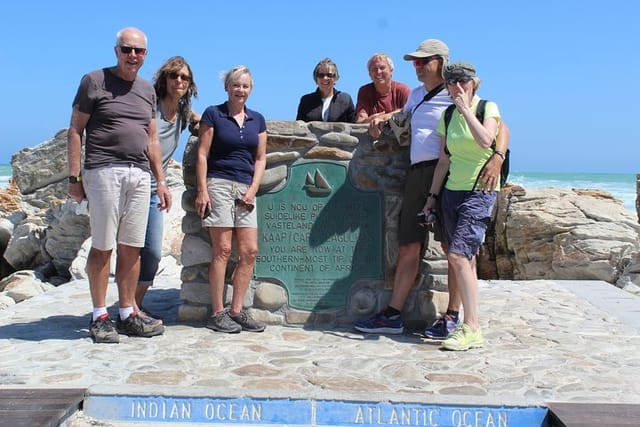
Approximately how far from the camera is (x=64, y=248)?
11.6 m

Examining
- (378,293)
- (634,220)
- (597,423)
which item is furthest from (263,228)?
(634,220)

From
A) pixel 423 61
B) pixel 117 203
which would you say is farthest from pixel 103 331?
pixel 423 61

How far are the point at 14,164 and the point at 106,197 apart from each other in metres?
11.4

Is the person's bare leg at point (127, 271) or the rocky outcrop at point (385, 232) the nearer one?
the person's bare leg at point (127, 271)

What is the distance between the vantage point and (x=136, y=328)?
5316 mm

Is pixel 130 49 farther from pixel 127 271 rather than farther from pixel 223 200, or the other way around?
pixel 127 271

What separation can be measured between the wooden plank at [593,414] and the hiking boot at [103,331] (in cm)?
306

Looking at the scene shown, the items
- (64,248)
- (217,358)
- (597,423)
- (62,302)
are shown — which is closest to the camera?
(597,423)

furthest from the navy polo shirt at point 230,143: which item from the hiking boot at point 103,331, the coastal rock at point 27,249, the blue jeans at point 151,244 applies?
the coastal rock at point 27,249

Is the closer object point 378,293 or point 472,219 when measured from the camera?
point 472,219

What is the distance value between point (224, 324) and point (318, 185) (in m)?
1.37

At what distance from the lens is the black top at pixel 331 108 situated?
622cm

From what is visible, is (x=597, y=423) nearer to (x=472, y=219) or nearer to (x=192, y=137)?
(x=472, y=219)

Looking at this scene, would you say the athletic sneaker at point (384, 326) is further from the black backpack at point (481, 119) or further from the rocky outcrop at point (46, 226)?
the rocky outcrop at point (46, 226)
